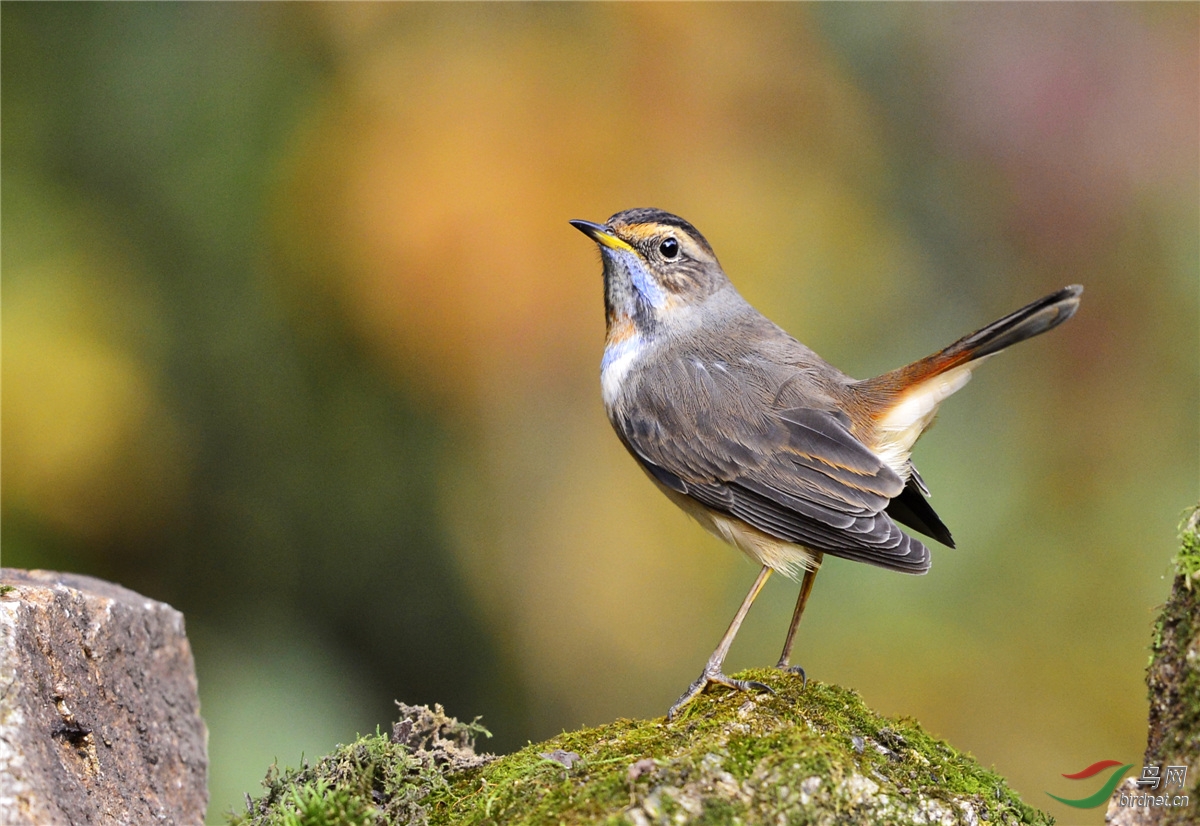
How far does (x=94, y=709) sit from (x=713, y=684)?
2091mm

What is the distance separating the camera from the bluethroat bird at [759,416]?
3.84 m

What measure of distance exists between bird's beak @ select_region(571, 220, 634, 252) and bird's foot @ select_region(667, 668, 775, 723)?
6.84 feet

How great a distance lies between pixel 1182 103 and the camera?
690 centimetres

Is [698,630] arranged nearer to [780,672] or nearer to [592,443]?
[592,443]

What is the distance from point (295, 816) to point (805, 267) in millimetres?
5019

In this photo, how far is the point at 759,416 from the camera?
4.24 m

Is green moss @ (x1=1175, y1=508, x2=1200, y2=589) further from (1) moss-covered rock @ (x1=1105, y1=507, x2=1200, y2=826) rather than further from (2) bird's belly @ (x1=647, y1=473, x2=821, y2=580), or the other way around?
(2) bird's belly @ (x1=647, y1=473, x2=821, y2=580)

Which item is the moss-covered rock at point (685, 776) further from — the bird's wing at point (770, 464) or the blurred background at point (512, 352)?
the blurred background at point (512, 352)

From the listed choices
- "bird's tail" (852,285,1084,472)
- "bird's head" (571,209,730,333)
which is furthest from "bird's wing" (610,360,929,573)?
"bird's head" (571,209,730,333)

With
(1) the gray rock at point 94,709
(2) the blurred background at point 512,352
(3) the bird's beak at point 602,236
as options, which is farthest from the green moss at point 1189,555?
(2) the blurred background at point 512,352

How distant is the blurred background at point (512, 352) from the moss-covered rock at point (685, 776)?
273 centimetres

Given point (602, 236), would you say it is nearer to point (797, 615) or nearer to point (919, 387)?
point (919, 387)

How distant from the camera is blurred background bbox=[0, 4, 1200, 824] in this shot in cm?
607

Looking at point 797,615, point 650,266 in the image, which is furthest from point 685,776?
point 650,266
